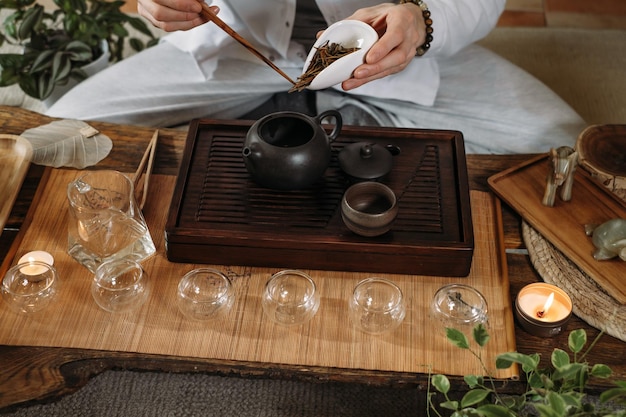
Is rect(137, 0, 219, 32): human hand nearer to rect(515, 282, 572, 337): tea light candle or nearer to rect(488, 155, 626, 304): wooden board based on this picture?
rect(488, 155, 626, 304): wooden board

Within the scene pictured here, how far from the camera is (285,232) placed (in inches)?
56.0

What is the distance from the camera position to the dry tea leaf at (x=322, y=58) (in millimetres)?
1572

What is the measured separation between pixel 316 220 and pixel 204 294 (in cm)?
26

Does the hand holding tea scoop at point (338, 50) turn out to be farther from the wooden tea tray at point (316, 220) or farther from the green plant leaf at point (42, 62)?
the green plant leaf at point (42, 62)

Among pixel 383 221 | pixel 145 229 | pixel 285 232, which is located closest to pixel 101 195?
pixel 145 229

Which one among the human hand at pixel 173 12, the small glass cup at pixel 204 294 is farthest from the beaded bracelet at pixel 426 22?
the small glass cup at pixel 204 294

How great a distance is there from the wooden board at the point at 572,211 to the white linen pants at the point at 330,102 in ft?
1.04

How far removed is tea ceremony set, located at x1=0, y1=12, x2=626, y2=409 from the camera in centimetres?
133

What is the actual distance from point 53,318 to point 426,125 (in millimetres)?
1113

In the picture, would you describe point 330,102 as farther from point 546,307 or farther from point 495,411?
point 495,411

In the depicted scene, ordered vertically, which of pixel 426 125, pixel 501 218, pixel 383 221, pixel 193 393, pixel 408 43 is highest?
pixel 408 43

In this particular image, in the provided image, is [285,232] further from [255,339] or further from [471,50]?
[471,50]

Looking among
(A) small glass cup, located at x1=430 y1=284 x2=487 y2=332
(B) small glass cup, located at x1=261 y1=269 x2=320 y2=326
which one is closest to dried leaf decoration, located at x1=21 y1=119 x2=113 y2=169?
(B) small glass cup, located at x1=261 y1=269 x2=320 y2=326

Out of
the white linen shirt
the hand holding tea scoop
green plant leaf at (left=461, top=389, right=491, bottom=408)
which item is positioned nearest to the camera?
green plant leaf at (left=461, top=389, right=491, bottom=408)
